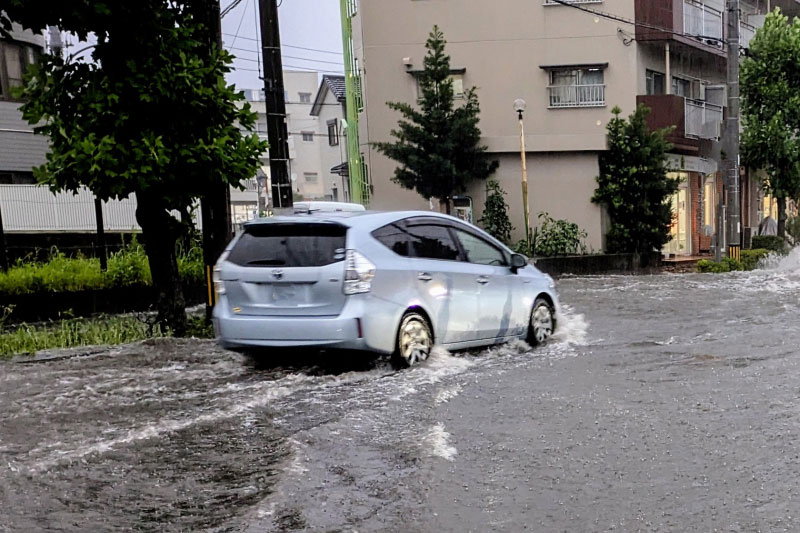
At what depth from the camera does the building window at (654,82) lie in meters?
26.6

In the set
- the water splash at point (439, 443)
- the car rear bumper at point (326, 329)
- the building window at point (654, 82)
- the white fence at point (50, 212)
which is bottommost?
the water splash at point (439, 443)

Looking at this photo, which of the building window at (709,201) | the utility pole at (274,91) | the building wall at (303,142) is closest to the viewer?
the utility pole at (274,91)

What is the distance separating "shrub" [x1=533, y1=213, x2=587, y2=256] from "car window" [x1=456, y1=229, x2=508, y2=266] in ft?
44.7

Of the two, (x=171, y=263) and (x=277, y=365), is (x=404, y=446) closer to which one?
(x=277, y=365)

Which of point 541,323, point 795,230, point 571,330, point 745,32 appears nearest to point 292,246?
point 541,323

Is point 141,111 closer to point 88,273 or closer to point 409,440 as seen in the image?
point 88,273

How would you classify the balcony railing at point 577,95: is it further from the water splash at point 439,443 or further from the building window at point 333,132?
the building window at point 333,132

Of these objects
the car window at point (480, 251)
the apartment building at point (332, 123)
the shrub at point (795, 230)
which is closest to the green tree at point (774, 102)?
the shrub at point (795, 230)

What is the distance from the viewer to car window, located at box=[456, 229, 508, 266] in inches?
352

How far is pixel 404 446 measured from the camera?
557 cm

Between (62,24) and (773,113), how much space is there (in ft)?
78.6

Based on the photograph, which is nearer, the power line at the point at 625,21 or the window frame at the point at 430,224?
the window frame at the point at 430,224

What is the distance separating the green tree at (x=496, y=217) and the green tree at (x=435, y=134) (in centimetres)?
142

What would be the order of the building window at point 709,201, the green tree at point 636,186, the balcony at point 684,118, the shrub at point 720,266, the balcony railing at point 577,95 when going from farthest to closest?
the building window at point 709,201 → the balcony at point 684,118 → the balcony railing at point 577,95 → the green tree at point 636,186 → the shrub at point 720,266
